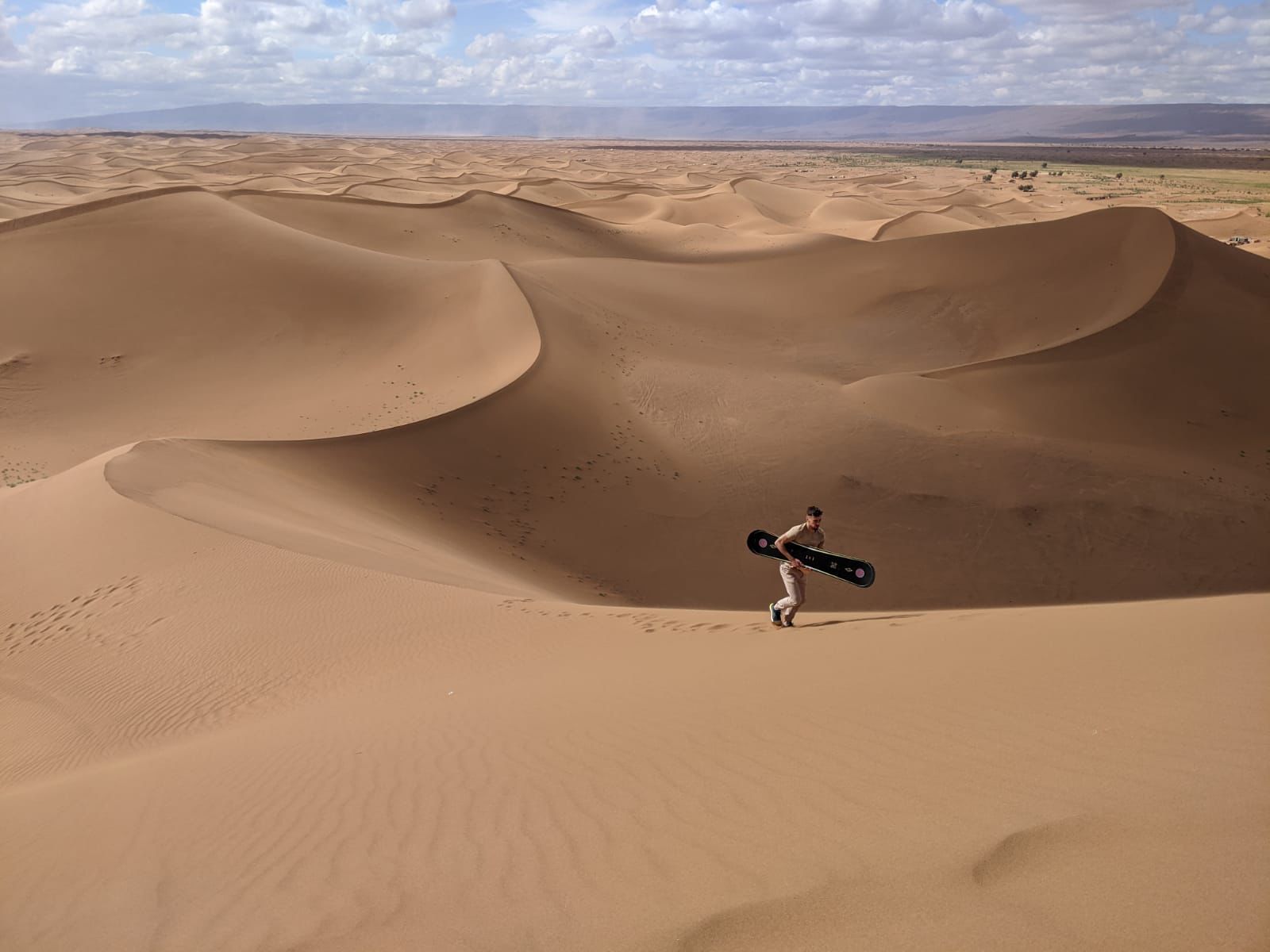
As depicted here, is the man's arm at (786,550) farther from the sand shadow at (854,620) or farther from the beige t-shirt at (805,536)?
the sand shadow at (854,620)

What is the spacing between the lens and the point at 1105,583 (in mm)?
14453

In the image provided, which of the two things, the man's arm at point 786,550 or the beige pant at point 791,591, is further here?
the beige pant at point 791,591

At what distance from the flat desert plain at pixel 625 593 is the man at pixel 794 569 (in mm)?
425

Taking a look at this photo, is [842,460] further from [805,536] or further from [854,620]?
[805,536]

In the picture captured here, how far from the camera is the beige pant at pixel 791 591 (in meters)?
8.43

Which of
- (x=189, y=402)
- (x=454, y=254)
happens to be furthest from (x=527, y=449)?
(x=454, y=254)

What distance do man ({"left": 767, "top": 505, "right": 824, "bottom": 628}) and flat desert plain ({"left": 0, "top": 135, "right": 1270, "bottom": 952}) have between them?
16.7 inches

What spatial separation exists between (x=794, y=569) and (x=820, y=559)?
1.23ft

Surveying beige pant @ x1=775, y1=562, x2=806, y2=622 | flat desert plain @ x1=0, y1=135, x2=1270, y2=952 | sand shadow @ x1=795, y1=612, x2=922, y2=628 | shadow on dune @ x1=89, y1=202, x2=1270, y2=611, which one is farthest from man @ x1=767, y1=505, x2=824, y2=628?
shadow on dune @ x1=89, y1=202, x2=1270, y2=611

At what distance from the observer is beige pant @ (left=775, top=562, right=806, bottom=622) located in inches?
332

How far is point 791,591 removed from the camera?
850cm

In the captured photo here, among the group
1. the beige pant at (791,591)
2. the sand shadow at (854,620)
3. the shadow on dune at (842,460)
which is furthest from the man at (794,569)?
the shadow on dune at (842,460)

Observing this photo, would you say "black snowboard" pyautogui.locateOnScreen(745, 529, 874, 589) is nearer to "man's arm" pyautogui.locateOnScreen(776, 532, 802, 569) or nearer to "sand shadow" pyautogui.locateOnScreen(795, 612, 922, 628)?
"man's arm" pyautogui.locateOnScreen(776, 532, 802, 569)

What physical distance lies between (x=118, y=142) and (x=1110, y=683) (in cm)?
15740
